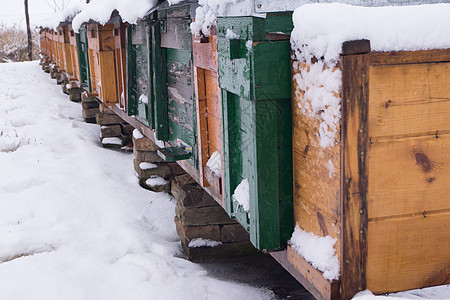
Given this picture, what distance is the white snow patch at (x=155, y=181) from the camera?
779 centimetres

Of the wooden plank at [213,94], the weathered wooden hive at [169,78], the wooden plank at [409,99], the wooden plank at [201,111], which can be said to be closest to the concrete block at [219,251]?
the weathered wooden hive at [169,78]

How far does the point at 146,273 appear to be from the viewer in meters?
4.73

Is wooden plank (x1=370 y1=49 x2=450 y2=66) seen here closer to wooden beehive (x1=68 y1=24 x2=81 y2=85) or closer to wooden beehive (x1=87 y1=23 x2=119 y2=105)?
wooden beehive (x1=87 y1=23 x2=119 y2=105)

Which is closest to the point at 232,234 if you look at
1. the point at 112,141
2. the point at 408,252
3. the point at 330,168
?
the point at 408,252

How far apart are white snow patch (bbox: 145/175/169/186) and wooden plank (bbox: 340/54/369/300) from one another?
5.75 meters

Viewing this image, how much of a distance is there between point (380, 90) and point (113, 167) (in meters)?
6.87

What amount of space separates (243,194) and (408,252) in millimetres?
1003

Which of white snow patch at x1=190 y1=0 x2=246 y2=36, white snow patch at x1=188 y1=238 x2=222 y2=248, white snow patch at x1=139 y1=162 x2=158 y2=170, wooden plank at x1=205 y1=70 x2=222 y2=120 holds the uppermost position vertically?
white snow patch at x1=190 y1=0 x2=246 y2=36

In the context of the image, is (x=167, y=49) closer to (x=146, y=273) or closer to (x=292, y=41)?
(x=146, y=273)

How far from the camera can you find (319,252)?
2.38 m

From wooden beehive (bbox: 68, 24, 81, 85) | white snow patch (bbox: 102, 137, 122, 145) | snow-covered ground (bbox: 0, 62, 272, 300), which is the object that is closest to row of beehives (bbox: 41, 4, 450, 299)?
snow-covered ground (bbox: 0, 62, 272, 300)

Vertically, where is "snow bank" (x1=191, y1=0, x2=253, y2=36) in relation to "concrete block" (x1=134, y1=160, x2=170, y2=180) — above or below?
above

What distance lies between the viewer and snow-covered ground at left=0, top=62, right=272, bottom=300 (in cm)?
447

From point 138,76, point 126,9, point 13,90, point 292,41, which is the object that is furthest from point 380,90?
point 13,90
